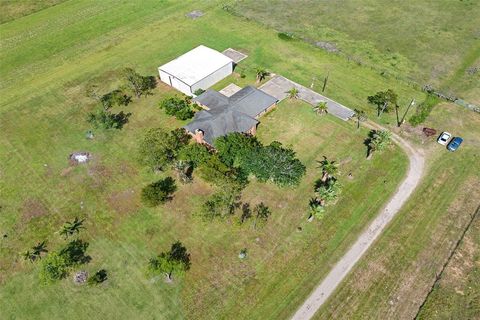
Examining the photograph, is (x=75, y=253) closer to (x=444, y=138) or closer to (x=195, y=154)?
(x=195, y=154)

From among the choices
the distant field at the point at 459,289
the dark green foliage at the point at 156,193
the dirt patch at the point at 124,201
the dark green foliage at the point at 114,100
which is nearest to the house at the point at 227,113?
the dark green foliage at the point at 156,193

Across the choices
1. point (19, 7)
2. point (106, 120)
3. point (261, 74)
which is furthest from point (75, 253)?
point (19, 7)

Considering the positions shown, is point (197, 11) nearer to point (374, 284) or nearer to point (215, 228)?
point (215, 228)

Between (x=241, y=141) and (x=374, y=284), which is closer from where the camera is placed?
(x=374, y=284)

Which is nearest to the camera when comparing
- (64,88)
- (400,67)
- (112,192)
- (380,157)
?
(112,192)

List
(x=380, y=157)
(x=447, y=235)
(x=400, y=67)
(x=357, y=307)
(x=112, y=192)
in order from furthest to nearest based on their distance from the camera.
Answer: (x=400, y=67)
(x=380, y=157)
(x=112, y=192)
(x=447, y=235)
(x=357, y=307)

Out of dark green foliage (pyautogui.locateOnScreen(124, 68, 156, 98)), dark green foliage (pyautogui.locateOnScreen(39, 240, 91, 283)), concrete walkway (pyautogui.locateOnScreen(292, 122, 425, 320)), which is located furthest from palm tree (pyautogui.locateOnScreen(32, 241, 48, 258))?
concrete walkway (pyautogui.locateOnScreen(292, 122, 425, 320))

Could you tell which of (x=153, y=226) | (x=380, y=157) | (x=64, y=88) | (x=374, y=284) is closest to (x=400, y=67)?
(x=380, y=157)
